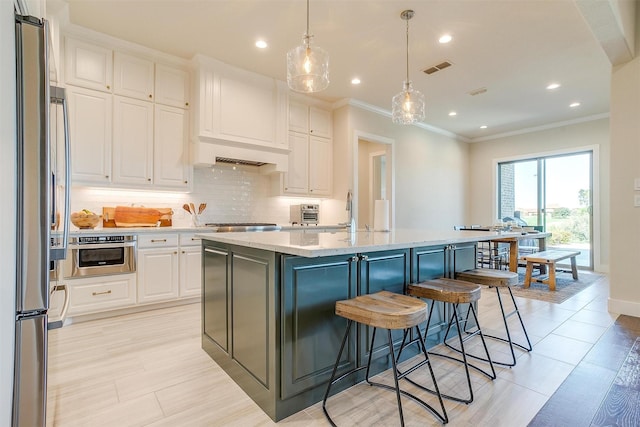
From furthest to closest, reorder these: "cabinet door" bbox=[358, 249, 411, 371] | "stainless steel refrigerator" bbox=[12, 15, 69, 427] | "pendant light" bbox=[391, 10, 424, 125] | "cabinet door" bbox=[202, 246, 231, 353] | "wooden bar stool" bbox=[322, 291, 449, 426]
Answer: "pendant light" bbox=[391, 10, 424, 125] < "cabinet door" bbox=[202, 246, 231, 353] < "cabinet door" bbox=[358, 249, 411, 371] < "wooden bar stool" bbox=[322, 291, 449, 426] < "stainless steel refrigerator" bbox=[12, 15, 69, 427]

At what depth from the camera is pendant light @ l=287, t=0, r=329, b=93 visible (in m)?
2.39

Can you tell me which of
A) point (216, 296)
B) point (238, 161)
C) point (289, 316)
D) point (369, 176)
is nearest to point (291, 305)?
point (289, 316)

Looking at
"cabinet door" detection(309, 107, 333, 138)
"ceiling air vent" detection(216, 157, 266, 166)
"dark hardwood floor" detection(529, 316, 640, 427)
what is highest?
"cabinet door" detection(309, 107, 333, 138)

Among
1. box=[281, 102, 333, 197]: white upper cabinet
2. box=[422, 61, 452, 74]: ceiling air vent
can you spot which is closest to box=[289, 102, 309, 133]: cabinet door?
box=[281, 102, 333, 197]: white upper cabinet

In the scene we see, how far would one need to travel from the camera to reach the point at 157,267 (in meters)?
3.46

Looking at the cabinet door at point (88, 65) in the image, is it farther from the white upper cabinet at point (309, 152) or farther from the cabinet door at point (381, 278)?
the cabinet door at point (381, 278)

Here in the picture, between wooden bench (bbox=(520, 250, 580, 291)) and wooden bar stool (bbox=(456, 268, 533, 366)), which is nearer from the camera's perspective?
wooden bar stool (bbox=(456, 268, 533, 366))

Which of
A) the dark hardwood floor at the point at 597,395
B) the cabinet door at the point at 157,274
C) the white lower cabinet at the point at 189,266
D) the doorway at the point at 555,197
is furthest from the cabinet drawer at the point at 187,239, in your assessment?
the doorway at the point at 555,197

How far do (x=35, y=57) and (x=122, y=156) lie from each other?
2.79m

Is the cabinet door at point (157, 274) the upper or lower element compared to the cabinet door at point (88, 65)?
lower

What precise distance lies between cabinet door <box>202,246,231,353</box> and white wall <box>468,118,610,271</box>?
6719 millimetres

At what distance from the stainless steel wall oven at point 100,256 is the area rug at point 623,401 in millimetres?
3784

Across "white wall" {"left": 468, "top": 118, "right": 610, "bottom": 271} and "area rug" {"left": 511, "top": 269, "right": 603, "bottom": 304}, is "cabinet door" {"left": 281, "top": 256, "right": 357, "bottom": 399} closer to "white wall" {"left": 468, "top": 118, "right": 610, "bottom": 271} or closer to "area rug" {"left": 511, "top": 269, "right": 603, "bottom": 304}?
"area rug" {"left": 511, "top": 269, "right": 603, "bottom": 304}

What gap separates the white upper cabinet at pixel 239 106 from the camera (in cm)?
389
